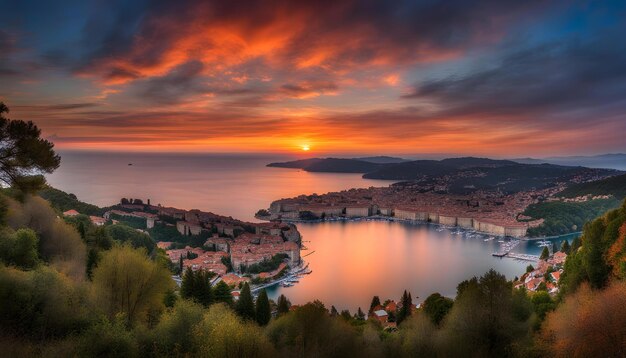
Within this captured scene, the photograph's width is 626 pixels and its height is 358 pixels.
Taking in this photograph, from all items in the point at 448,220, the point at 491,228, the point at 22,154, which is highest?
the point at 22,154

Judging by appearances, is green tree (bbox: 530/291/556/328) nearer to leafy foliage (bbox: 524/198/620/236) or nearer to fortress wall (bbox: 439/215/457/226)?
leafy foliage (bbox: 524/198/620/236)

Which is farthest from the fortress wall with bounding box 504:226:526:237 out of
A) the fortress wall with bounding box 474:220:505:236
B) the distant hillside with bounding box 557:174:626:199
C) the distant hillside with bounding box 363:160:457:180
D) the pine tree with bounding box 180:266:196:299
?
the distant hillside with bounding box 363:160:457:180

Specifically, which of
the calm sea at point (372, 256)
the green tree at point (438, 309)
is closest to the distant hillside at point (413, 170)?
the calm sea at point (372, 256)

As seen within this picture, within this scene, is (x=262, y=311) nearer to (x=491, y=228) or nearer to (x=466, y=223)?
(x=491, y=228)

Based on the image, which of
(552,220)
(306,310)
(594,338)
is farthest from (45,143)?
(552,220)

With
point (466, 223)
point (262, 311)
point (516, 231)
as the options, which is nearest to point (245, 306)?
point (262, 311)

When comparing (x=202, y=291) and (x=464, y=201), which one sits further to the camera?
(x=464, y=201)
